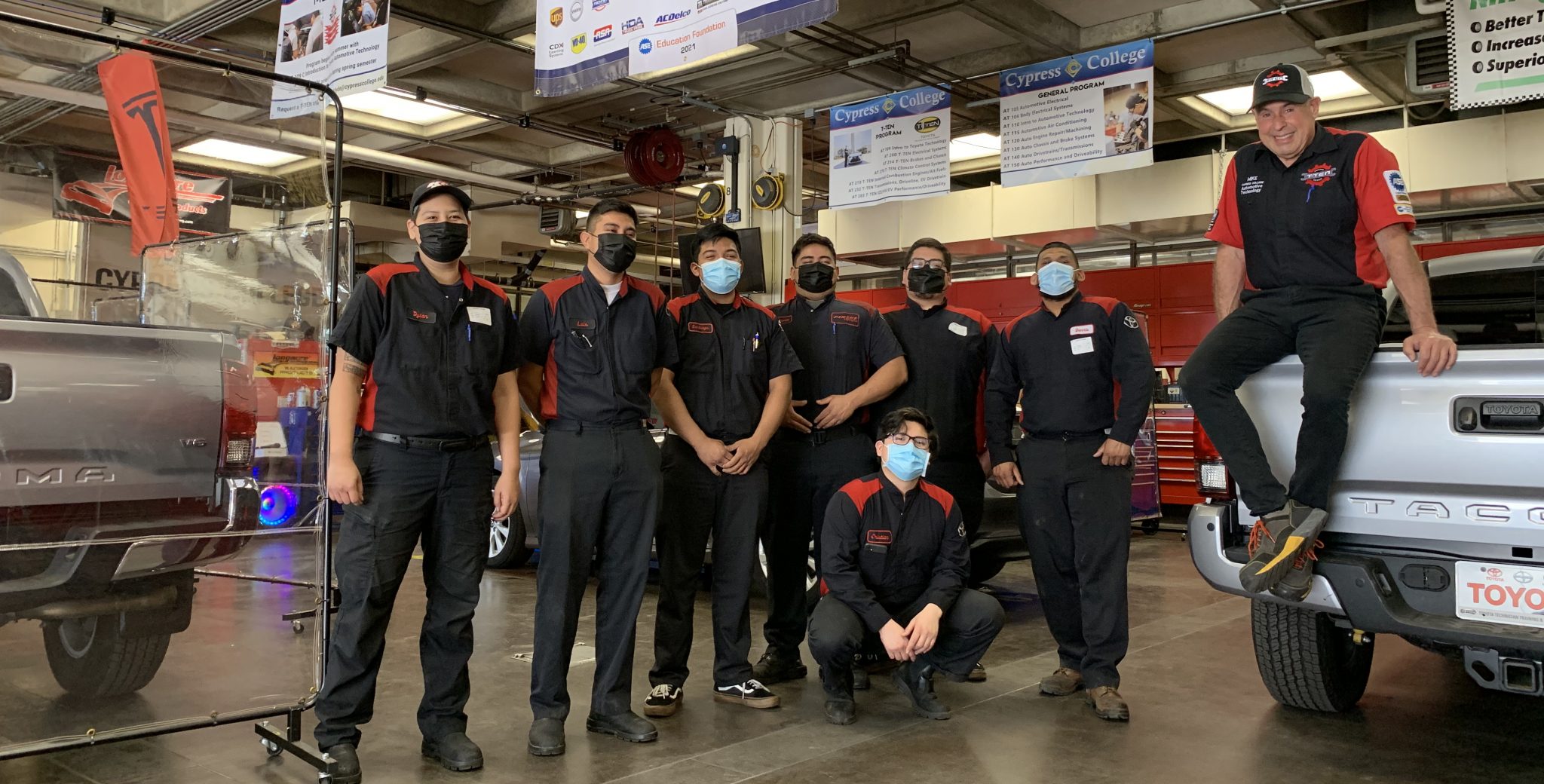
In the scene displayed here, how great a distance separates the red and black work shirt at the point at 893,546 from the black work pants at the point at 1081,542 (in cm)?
43

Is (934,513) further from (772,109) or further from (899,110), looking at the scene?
(772,109)

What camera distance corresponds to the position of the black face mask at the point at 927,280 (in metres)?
4.64

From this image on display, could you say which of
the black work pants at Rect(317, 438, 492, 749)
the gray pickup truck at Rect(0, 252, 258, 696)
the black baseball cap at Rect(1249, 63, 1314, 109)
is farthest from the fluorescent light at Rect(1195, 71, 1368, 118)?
the gray pickup truck at Rect(0, 252, 258, 696)

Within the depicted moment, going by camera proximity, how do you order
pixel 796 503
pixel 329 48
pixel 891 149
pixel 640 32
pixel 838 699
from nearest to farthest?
pixel 838 699, pixel 796 503, pixel 640 32, pixel 329 48, pixel 891 149

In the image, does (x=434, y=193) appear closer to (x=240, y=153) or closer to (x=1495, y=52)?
(x=240, y=153)

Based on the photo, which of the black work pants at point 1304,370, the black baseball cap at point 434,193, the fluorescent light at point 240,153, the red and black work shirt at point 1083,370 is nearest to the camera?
the black work pants at point 1304,370

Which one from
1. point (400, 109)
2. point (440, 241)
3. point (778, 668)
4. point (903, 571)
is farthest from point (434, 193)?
point (400, 109)

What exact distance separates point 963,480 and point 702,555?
1200 mm

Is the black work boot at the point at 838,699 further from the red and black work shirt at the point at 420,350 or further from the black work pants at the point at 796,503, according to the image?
the red and black work shirt at the point at 420,350

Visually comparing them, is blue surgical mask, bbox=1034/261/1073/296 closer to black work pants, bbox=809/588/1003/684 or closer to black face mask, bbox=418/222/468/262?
black work pants, bbox=809/588/1003/684

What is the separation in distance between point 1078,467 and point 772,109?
7.58 meters

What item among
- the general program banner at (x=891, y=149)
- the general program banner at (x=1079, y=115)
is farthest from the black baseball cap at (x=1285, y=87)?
the general program banner at (x=891, y=149)

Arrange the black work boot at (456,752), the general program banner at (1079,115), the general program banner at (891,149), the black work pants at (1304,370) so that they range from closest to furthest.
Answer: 1. the black work pants at (1304,370)
2. the black work boot at (456,752)
3. the general program banner at (1079,115)
4. the general program banner at (891,149)

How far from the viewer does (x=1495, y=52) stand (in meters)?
7.00
